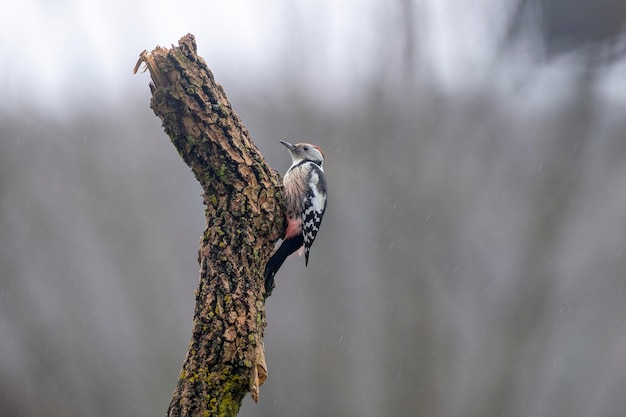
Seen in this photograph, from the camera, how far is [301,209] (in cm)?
231

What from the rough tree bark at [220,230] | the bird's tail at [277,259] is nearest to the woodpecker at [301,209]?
the bird's tail at [277,259]

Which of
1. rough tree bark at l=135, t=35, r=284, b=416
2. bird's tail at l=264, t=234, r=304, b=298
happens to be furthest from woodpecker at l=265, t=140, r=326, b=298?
rough tree bark at l=135, t=35, r=284, b=416

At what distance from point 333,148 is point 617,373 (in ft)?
8.94

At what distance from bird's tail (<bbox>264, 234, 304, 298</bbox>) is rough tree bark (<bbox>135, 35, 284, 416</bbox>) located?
0.43ft

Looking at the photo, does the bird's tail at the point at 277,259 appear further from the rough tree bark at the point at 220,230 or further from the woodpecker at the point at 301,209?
the rough tree bark at the point at 220,230

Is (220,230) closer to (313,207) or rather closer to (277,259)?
(277,259)

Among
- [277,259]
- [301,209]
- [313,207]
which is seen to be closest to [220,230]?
[277,259]

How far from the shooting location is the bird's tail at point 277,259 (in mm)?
2109

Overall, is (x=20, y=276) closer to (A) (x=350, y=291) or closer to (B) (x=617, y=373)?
(A) (x=350, y=291)

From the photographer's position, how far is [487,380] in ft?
13.9

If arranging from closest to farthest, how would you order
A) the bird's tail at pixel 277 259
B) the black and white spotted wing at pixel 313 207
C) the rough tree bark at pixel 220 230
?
the rough tree bark at pixel 220 230 → the bird's tail at pixel 277 259 → the black and white spotted wing at pixel 313 207

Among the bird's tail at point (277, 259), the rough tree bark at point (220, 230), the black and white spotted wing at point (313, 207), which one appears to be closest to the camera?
the rough tree bark at point (220, 230)

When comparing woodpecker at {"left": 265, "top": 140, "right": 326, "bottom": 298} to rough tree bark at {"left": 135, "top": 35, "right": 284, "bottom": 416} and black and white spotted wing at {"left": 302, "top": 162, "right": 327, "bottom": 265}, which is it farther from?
rough tree bark at {"left": 135, "top": 35, "right": 284, "bottom": 416}

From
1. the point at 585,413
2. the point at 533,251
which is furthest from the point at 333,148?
the point at 585,413
